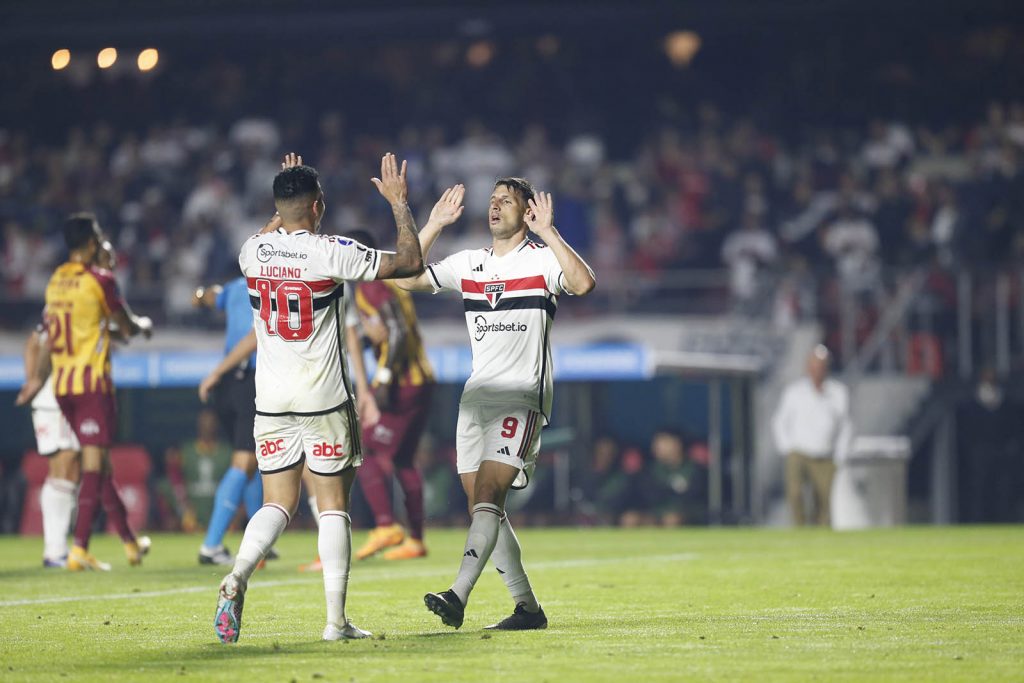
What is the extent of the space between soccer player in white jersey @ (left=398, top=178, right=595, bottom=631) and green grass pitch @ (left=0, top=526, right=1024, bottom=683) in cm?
55

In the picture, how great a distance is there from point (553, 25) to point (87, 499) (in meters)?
16.3

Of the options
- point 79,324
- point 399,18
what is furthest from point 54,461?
point 399,18

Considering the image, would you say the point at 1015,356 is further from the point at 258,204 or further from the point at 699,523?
the point at 258,204

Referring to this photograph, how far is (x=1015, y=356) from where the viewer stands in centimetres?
1998

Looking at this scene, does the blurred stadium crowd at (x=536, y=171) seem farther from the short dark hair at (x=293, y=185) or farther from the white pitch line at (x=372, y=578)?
the short dark hair at (x=293, y=185)

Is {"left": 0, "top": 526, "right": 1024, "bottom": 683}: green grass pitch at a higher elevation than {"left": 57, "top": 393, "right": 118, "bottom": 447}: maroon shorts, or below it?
below

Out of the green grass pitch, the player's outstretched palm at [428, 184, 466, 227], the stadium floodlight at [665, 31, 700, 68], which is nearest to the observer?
the green grass pitch

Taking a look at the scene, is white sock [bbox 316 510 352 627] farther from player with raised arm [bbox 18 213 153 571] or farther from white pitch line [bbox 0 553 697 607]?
player with raised arm [bbox 18 213 153 571]

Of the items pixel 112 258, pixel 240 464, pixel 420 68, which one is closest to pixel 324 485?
pixel 240 464

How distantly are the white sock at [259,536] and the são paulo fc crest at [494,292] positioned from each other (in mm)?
1318

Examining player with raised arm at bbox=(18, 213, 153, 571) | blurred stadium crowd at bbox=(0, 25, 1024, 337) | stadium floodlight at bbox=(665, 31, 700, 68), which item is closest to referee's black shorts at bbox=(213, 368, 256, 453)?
player with raised arm at bbox=(18, 213, 153, 571)

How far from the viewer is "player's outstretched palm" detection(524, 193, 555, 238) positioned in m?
7.61

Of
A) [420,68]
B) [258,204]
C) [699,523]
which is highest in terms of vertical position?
[420,68]

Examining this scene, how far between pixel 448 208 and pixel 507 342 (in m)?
0.65
